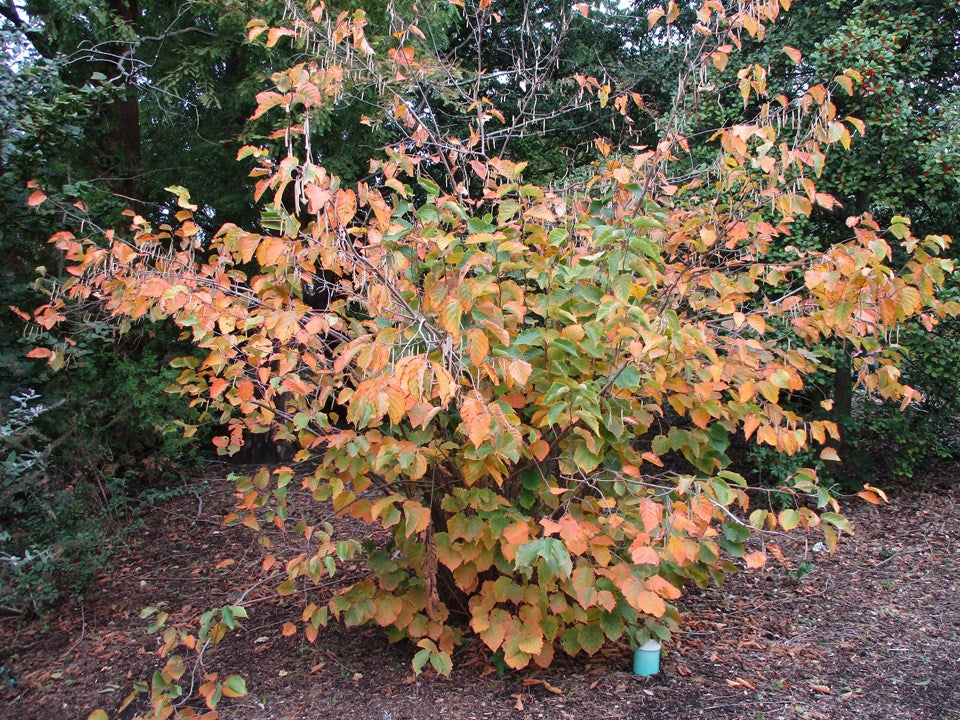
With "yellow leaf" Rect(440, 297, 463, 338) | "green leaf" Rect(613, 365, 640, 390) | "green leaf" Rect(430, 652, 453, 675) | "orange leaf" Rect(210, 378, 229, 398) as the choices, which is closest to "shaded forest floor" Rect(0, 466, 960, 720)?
Answer: "green leaf" Rect(430, 652, 453, 675)

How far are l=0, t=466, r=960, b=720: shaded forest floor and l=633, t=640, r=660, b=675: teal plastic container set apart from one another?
0.03m

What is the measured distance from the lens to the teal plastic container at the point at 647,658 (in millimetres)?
2398

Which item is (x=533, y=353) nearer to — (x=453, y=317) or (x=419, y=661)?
(x=453, y=317)

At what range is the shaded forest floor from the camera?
227 centimetres

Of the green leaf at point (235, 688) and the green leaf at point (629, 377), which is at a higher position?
the green leaf at point (629, 377)

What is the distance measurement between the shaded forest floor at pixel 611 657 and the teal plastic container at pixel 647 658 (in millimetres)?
33

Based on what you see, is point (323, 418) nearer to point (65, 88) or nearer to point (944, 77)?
point (65, 88)

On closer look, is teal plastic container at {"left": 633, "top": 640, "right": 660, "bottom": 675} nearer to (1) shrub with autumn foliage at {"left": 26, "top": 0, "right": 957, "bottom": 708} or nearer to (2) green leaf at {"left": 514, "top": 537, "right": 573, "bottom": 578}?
(1) shrub with autumn foliage at {"left": 26, "top": 0, "right": 957, "bottom": 708}

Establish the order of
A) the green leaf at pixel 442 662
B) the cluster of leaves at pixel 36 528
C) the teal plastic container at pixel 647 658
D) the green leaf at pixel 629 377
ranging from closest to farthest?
the green leaf at pixel 629 377 → the green leaf at pixel 442 662 → the teal plastic container at pixel 647 658 → the cluster of leaves at pixel 36 528

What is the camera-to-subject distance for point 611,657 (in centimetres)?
254

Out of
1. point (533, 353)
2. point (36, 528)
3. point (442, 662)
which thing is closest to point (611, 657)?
point (442, 662)

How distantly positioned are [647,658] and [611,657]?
0.61ft

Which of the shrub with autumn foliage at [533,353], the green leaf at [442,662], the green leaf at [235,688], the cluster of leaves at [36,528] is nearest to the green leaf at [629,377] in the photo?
the shrub with autumn foliage at [533,353]

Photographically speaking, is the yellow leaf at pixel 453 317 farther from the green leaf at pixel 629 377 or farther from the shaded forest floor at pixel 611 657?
the shaded forest floor at pixel 611 657
